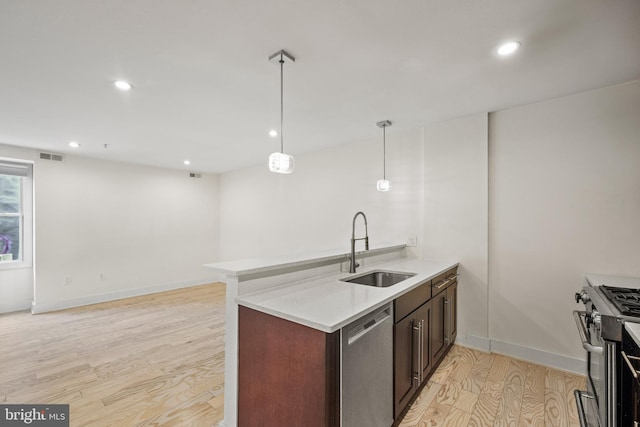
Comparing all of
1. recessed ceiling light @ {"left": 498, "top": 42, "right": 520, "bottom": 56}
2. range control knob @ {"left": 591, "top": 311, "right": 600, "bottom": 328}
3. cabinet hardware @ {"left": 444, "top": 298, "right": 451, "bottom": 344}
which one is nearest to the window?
cabinet hardware @ {"left": 444, "top": 298, "right": 451, "bottom": 344}

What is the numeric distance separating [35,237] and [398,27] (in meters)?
Answer: 5.66

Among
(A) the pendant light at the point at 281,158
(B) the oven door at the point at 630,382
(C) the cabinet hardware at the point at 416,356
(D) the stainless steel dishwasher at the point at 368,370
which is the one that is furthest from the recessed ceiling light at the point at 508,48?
(C) the cabinet hardware at the point at 416,356

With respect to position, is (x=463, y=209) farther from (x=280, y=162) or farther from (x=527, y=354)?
(x=280, y=162)

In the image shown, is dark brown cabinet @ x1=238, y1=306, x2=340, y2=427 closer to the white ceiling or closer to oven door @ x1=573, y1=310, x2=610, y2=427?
oven door @ x1=573, y1=310, x2=610, y2=427

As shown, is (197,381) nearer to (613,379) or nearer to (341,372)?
(341,372)

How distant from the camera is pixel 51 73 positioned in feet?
7.02

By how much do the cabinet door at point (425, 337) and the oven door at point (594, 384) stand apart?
2.97 feet

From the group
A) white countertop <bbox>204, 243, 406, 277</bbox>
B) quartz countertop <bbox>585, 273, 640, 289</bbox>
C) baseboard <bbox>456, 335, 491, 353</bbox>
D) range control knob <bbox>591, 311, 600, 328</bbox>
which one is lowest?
baseboard <bbox>456, 335, 491, 353</bbox>

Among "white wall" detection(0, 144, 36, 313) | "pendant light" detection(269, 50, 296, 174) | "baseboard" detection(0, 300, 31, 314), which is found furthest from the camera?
"baseboard" detection(0, 300, 31, 314)

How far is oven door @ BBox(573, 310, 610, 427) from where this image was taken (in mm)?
1442

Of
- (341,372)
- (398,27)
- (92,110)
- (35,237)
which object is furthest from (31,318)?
(398,27)

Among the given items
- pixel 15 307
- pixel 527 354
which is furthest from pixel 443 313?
pixel 15 307

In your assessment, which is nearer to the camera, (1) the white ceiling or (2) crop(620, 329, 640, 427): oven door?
(2) crop(620, 329, 640, 427): oven door

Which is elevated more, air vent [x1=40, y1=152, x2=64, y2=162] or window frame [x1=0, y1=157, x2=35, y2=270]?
air vent [x1=40, y1=152, x2=64, y2=162]
